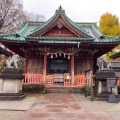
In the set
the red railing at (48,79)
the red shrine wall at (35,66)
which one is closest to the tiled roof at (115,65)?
the red railing at (48,79)

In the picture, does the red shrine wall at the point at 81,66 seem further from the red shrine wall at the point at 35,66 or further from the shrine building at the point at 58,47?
the red shrine wall at the point at 35,66

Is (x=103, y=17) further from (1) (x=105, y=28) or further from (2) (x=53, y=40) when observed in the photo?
(2) (x=53, y=40)

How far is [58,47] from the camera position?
15789 mm

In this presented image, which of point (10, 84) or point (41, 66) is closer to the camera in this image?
point (10, 84)

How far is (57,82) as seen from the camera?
17484mm

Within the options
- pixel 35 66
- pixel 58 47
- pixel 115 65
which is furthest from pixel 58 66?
pixel 115 65

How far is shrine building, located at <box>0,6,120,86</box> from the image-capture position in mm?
14492

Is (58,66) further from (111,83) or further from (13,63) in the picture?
(111,83)

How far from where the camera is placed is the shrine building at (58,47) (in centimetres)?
1449

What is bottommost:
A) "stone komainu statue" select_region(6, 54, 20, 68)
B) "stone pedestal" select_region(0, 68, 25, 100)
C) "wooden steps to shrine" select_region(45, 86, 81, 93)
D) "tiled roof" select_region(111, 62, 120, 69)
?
"wooden steps to shrine" select_region(45, 86, 81, 93)

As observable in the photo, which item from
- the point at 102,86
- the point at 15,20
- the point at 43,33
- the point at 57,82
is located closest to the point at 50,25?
the point at 43,33

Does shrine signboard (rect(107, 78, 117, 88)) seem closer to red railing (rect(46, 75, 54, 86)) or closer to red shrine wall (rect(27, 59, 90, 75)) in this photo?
red railing (rect(46, 75, 54, 86))

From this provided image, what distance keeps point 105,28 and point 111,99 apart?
30.0 m

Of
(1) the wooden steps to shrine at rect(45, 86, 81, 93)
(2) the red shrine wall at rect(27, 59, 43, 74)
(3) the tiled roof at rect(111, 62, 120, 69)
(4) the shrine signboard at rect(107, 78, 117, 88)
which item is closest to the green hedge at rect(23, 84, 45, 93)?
(1) the wooden steps to shrine at rect(45, 86, 81, 93)
